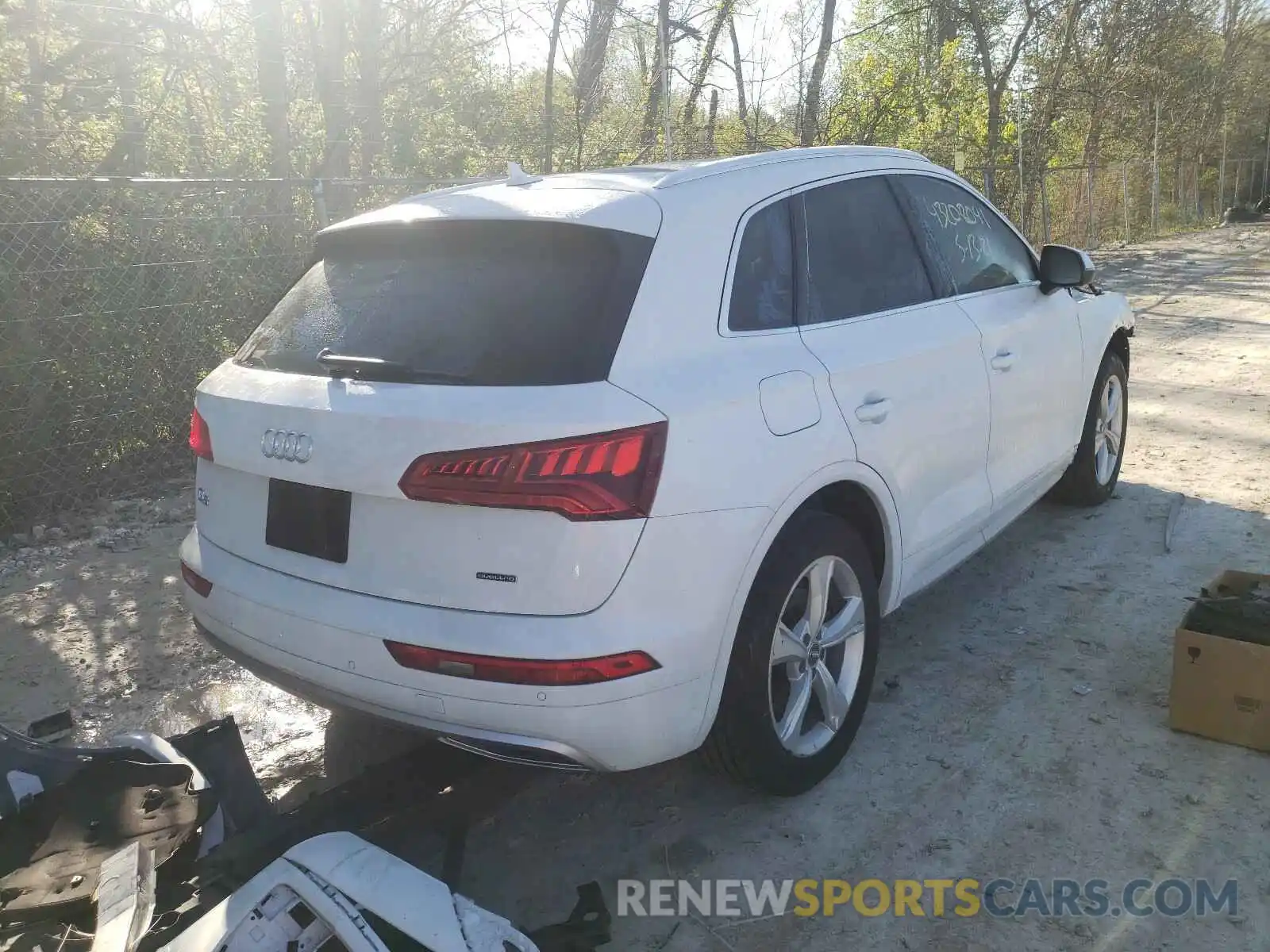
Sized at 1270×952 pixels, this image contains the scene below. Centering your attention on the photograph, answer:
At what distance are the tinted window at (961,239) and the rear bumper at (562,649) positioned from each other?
1739 millimetres

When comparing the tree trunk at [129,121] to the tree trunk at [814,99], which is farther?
the tree trunk at [814,99]

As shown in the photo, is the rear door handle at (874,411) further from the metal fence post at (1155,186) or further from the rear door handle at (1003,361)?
the metal fence post at (1155,186)

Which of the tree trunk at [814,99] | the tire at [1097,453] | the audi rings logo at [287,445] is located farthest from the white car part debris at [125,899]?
the tree trunk at [814,99]

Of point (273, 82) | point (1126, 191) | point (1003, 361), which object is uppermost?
point (1126, 191)

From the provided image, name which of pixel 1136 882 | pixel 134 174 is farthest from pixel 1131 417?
pixel 134 174

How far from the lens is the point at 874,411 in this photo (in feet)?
10.0

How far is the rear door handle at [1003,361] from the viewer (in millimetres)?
3828

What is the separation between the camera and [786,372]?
277 centimetres

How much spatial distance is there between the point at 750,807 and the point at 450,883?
0.92 m

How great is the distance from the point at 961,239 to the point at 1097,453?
1.81 metres

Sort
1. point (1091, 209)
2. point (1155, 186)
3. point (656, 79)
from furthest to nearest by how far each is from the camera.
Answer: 1. point (1155, 186)
2. point (1091, 209)
3. point (656, 79)

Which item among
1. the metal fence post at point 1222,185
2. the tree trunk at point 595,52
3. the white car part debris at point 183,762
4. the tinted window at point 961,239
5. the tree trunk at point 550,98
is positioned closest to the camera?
the white car part debris at point 183,762

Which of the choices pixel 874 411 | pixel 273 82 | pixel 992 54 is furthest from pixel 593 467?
pixel 992 54

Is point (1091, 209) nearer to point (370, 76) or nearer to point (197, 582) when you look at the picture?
point (370, 76)
